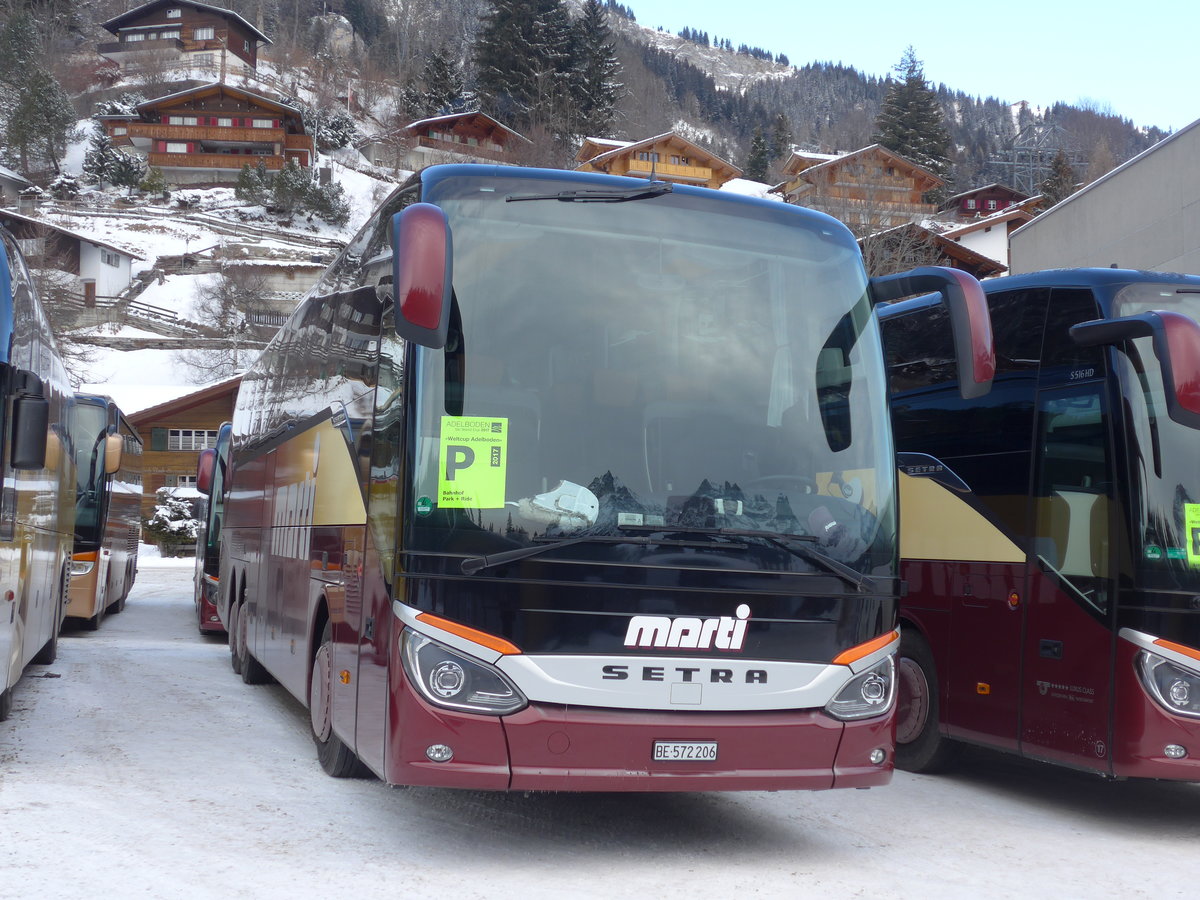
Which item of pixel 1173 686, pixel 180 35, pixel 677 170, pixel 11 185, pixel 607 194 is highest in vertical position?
pixel 180 35

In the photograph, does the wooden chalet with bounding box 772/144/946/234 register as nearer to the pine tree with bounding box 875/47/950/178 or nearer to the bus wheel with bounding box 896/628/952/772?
the pine tree with bounding box 875/47/950/178

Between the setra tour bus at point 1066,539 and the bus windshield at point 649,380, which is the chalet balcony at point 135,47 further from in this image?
the bus windshield at point 649,380

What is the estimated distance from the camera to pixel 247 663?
41.0ft

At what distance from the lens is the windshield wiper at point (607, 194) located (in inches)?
250

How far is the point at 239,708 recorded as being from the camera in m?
10.8

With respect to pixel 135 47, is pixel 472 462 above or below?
below

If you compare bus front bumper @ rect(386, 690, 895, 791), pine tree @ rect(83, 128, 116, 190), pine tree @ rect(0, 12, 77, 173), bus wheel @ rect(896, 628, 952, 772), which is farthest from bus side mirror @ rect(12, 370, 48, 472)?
pine tree @ rect(0, 12, 77, 173)

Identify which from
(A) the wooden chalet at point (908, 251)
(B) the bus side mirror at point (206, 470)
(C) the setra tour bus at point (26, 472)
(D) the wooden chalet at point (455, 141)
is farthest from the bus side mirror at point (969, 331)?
(D) the wooden chalet at point (455, 141)

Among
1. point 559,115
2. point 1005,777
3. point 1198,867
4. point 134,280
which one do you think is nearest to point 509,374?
point 1198,867

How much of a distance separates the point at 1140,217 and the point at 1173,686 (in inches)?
512

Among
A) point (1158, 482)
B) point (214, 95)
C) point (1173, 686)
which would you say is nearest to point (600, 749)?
point (1173, 686)

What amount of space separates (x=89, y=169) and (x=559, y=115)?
34.0m

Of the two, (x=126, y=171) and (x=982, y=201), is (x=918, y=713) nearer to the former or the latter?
(x=126, y=171)

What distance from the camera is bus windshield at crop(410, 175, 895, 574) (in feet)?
19.2
